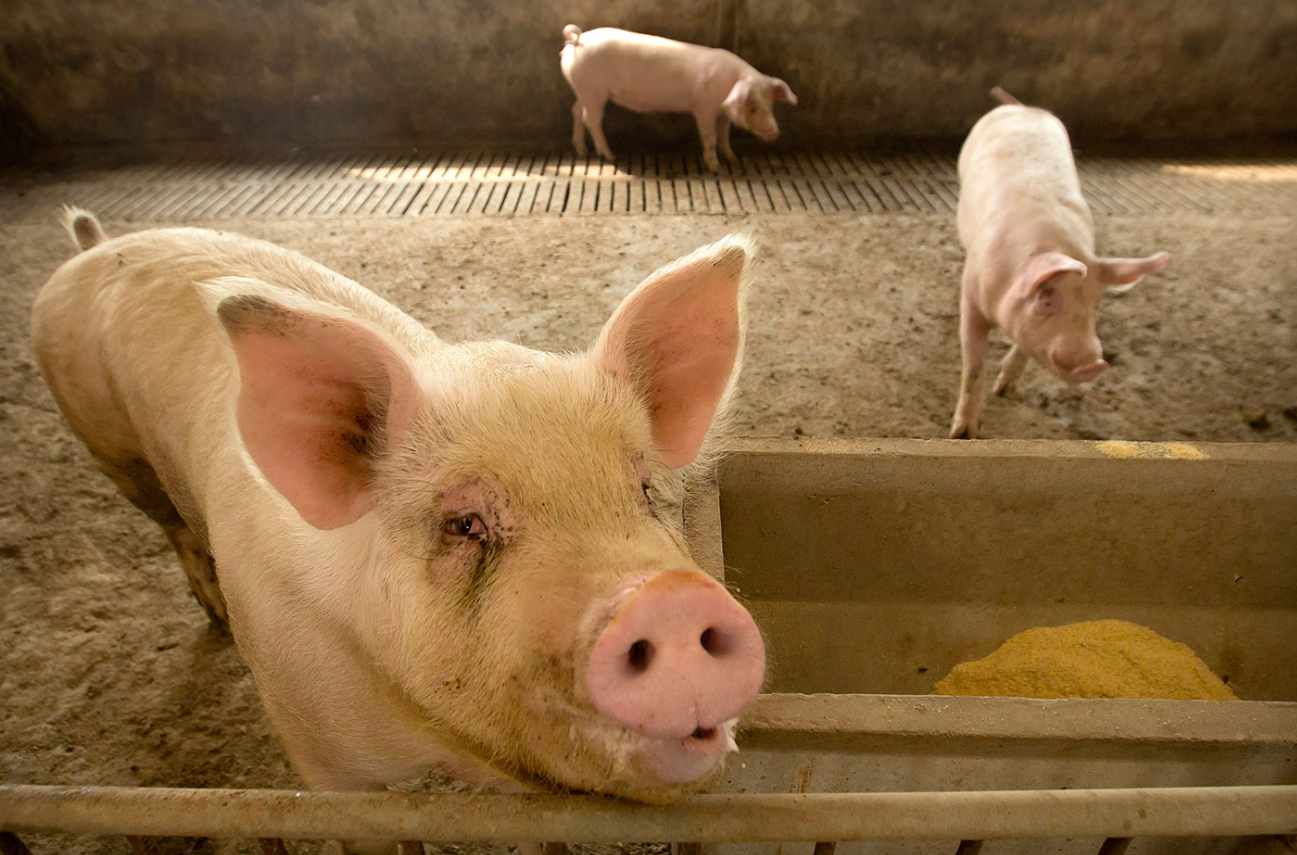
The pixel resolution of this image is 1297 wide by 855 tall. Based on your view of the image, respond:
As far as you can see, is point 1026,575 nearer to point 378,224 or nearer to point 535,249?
point 535,249

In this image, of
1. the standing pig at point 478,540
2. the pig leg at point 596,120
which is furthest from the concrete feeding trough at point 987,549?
the pig leg at point 596,120

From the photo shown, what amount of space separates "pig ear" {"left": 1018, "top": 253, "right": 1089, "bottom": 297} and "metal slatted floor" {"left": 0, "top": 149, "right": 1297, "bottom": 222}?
96.9 inches

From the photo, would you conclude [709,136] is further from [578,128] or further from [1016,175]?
[1016,175]

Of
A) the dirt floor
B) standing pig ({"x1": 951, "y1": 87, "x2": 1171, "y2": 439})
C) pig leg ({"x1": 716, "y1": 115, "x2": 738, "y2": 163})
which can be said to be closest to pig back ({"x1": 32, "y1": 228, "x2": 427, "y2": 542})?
the dirt floor

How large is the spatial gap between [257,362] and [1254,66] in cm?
828

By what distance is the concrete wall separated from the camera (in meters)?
6.25

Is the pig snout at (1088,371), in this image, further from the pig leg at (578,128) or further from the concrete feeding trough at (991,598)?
the pig leg at (578,128)

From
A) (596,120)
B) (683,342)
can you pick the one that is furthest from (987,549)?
(596,120)

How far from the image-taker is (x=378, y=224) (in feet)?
16.4

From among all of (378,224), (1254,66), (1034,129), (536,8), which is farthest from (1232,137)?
(378,224)

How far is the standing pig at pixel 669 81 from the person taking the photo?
19.2 feet

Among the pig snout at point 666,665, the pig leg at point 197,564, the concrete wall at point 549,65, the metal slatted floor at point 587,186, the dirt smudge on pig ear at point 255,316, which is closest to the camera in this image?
the pig snout at point 666,665

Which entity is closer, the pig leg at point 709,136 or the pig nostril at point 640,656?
the pig nostril at point 640,656

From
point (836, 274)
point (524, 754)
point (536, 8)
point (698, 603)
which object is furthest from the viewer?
point (536, 8)
